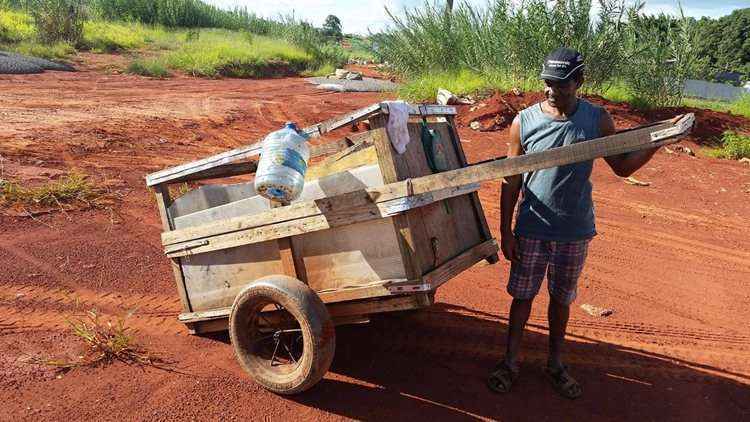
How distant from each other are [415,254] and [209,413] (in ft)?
4.59

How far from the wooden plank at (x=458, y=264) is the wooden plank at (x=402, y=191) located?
1.22 ft

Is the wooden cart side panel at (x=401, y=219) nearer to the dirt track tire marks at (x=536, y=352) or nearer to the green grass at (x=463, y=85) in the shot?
the dirt track tire marks at (x=536, y=352)

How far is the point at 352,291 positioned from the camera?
285 centimetres

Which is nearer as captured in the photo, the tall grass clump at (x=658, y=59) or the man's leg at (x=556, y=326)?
the man's leg at (x=556, y=326)

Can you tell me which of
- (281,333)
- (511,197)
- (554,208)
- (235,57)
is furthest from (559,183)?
(235,57)

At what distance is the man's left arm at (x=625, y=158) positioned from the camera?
8.14 feet

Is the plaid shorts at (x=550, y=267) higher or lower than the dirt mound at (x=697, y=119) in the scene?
higher


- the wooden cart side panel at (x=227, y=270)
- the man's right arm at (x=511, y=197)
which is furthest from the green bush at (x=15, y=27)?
the man's right arm at (x=511, y=197)

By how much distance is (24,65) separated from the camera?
45.3 feet

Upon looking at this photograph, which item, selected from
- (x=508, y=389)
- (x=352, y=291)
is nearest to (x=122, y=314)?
(x=352, y=291)

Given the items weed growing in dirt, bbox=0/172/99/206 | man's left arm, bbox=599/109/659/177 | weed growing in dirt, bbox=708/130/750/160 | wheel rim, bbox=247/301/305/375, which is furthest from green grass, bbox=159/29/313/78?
man's left arm, bbox=599/109/659/177

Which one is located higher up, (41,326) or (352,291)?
(352,291)

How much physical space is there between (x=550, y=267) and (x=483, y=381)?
794 millimetres

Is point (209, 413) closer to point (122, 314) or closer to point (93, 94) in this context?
point (122, 314)
